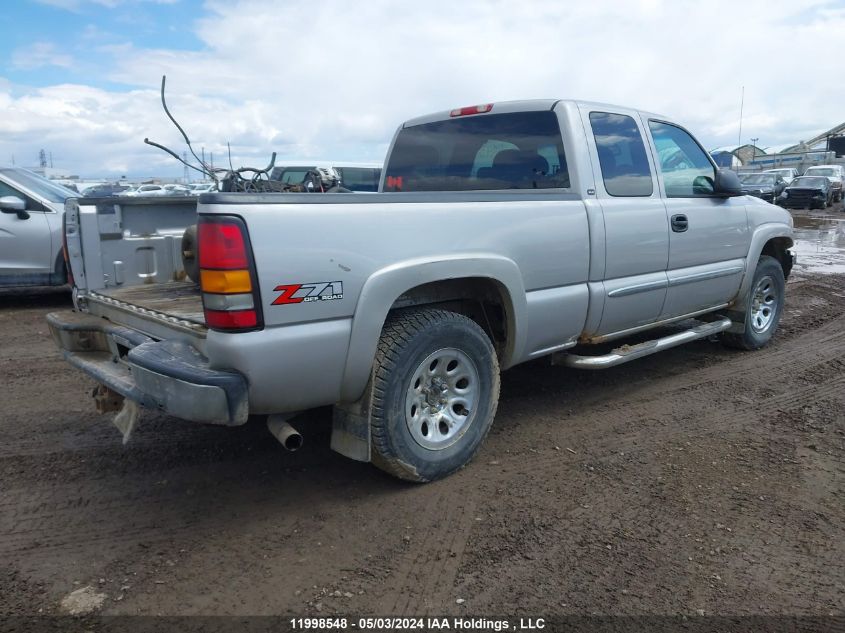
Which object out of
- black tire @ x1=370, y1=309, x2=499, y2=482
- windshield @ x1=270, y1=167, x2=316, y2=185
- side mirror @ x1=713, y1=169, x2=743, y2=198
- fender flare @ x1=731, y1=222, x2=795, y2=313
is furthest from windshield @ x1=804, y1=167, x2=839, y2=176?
black tire @ x1=370, y1=309, x2=499, y2=482

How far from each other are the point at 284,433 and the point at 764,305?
5036mm

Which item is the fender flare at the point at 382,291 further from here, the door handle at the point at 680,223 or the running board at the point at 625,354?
the door handle at the point at 680,223

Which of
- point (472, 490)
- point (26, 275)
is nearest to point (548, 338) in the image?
point (472, 490)

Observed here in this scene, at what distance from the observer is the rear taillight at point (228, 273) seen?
2668 millimetres

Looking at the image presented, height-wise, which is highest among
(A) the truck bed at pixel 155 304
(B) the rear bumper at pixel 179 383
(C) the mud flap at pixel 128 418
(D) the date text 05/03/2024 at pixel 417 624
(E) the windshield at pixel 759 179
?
(E) the windshield at pixel 759 179

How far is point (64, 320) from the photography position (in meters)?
3.79

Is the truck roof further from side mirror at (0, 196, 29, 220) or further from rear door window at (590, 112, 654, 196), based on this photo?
side mirror at (0, 196, 29, 220)

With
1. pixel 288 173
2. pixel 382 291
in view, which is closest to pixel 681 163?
pixel 382 291

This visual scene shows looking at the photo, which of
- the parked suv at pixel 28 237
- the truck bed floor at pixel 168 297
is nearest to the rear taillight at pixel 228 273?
the truck bed floor at pixel 168 297

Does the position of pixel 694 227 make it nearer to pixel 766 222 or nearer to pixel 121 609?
pixel 766 222

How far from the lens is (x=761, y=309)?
6.26 m

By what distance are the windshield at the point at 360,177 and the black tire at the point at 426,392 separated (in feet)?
40.8

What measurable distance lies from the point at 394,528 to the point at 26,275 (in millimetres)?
6619

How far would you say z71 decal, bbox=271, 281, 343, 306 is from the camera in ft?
9.09
